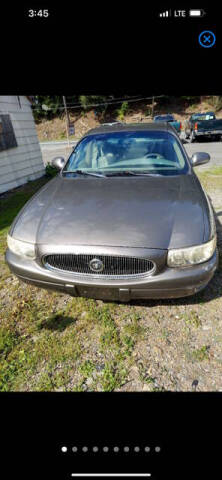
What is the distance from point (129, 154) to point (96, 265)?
1.62 meters

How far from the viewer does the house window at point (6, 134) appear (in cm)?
617

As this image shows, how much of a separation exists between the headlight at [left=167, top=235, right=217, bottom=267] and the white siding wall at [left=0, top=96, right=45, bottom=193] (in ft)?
19.5

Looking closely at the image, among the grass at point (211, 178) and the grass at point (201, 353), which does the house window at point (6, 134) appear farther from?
the grass at point (201, 353)

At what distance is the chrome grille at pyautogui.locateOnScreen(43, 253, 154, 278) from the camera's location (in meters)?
1.63

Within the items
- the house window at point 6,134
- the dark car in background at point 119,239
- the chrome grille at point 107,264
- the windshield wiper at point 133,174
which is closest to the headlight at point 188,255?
the dark car in background at point 119,239

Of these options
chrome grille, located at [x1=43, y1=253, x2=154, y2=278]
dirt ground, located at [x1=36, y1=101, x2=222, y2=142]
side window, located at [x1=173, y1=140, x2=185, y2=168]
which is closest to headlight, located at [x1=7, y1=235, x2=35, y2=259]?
chrome grille, located at [x1=43, y1=253, x2=154, y2=278]

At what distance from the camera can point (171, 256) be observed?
5.28 ft

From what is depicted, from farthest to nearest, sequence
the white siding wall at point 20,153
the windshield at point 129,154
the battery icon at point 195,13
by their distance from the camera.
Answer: the white siding wall at point 20,153, the windshield at point 129,154, the battery icon at point 195,13

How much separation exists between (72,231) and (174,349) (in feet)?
3.89

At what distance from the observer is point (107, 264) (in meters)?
1.65

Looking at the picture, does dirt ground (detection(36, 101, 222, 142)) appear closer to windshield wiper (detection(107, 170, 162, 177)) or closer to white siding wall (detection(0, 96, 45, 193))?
white siding wall (detection(0, 96, 45, 193))

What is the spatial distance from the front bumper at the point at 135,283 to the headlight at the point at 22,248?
0.07 m

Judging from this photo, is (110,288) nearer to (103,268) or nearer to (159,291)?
(103,268)
